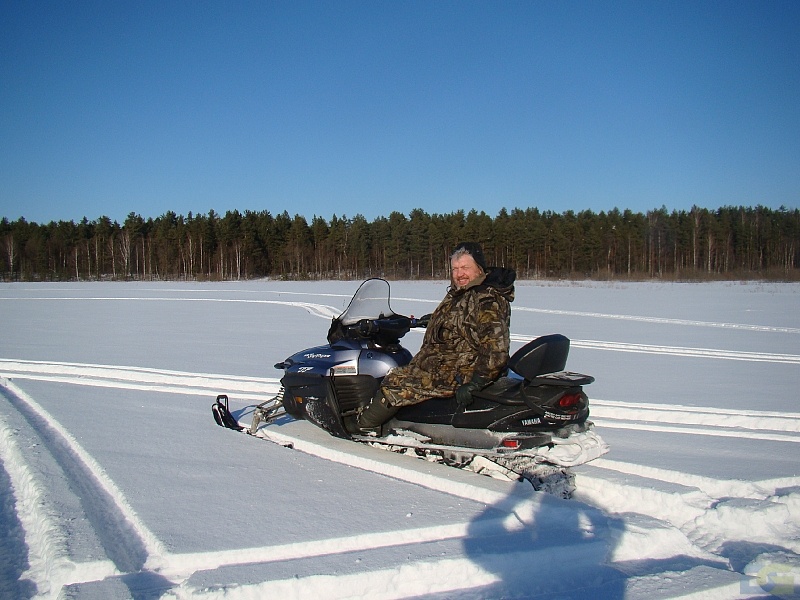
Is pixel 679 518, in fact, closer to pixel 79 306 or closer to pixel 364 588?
pixel 364 588

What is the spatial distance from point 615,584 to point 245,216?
71599mm

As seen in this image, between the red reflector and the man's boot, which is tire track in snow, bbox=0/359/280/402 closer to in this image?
the man's boot

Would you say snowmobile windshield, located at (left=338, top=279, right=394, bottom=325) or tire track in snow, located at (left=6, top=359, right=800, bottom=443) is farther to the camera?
tire track in snow, located at (left=6, top=359, right=800, bottom=443)

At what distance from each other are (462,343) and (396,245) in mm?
59135

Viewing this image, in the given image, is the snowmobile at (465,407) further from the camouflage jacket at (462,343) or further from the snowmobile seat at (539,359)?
the camouflage jacket at (462,343)

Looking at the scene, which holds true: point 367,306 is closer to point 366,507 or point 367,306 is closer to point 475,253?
point 475,253

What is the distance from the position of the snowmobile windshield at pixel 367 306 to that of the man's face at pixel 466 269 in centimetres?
87

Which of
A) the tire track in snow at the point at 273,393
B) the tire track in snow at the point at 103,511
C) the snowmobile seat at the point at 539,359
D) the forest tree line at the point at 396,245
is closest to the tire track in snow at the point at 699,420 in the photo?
the tire track in snow at the point at 273,393

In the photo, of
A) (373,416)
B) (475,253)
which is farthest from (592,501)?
(475,253)

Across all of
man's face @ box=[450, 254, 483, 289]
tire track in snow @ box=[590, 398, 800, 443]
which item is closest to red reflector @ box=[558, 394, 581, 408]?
man's face @ box=[450, 254, 483, 289]

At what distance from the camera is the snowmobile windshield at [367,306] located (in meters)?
4.76

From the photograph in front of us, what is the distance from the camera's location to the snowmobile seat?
3682 mm

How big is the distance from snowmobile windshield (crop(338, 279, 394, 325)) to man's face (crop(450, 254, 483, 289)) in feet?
2.86

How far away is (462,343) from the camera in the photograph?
3.98 metres
